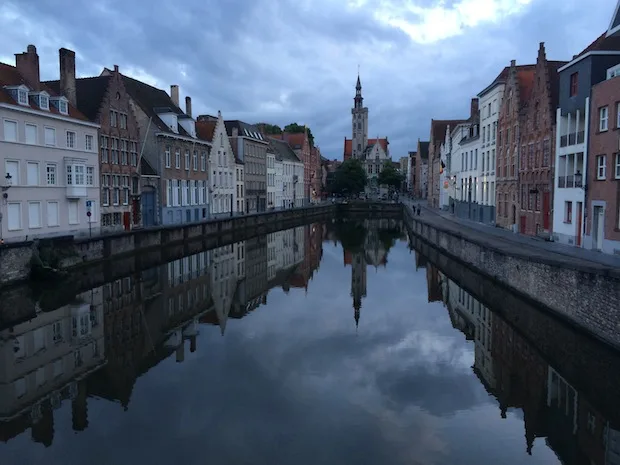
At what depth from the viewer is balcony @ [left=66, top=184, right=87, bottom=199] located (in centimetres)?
3209

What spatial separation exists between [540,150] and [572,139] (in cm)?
487

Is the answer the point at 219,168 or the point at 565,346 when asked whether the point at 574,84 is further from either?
the point at 219,168

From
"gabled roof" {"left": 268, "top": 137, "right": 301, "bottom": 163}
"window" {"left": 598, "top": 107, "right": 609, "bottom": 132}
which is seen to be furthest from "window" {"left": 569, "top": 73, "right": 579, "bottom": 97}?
"gabled roof" {"left": 268, "top": 137, "right": 301, "bottom": 163}

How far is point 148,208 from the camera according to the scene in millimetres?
43062

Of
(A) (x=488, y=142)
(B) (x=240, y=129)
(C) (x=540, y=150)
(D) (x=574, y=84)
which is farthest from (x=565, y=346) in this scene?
(B) (x=240, y=129)

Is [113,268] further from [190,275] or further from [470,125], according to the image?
[470,125]

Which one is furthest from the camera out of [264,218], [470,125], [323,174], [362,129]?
[362,129]

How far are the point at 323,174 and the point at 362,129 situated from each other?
1842 cm

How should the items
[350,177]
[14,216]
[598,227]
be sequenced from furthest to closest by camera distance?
[350,177] → [14,216] → [598,227]

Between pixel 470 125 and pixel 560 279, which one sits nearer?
pixel 560 279

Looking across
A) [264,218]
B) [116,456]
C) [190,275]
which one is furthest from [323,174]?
[116,456]

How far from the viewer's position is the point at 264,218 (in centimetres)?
5859

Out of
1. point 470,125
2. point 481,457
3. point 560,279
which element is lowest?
point 481,457

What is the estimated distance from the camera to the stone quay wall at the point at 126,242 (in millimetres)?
23156
